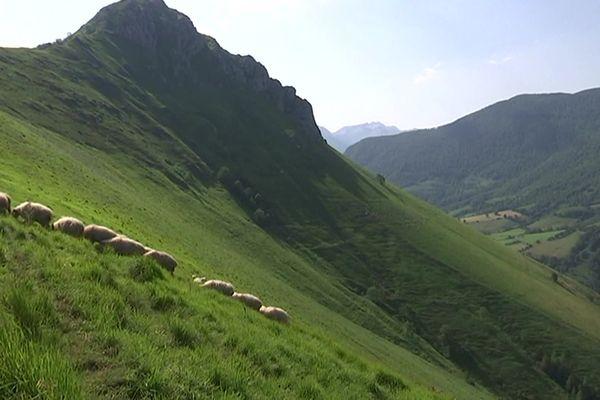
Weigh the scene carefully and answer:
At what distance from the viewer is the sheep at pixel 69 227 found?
19266mm

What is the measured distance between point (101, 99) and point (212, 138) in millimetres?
40945

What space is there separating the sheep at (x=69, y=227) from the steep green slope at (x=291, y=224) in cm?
2359

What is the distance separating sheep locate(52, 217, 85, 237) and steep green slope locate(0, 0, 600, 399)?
23588mm

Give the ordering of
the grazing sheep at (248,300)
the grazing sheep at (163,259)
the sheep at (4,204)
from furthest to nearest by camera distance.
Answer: the grazing sheep at (248,300), the grazing sheep at (163,259), the sheep at (4,204)

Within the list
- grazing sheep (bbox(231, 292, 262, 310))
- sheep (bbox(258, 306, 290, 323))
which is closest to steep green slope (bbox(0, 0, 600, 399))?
grazing sheep (bbox(231, 292, 262, 310))

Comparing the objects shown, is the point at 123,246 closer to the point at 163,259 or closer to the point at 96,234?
the point at 96,234

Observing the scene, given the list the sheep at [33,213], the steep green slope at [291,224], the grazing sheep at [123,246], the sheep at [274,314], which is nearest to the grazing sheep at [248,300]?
the sheep at [274,314]

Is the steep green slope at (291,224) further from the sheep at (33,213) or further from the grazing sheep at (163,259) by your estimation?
the grazing sheep at (163,259)

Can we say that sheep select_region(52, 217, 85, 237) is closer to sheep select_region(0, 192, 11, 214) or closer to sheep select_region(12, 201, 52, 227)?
sheep select_region(12, 201, 52, 227)

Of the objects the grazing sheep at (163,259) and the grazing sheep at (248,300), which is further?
the grazing sheep at (248,300)

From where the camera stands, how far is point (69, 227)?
19406 millimetres

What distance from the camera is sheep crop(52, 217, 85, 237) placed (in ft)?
63.2

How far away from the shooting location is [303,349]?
1602 cm

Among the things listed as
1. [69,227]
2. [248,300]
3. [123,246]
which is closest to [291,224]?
[248,300]
